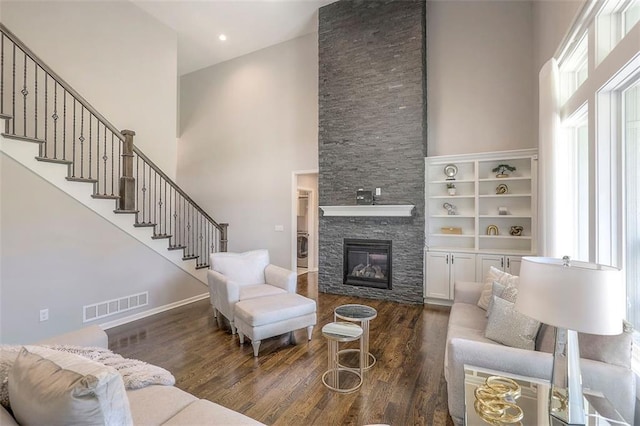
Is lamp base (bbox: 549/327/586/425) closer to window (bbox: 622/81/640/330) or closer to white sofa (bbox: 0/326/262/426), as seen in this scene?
window (bbox: 622/81/640/330)

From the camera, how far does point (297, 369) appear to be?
2756mm

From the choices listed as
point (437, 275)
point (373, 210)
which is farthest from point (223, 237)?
point (437, 275)

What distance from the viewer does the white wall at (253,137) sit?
6.28 m

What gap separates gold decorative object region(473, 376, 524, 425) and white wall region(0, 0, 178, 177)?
5904mm

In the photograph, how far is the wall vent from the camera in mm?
3650

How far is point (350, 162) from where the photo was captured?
529cm

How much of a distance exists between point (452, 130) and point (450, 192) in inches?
39.7

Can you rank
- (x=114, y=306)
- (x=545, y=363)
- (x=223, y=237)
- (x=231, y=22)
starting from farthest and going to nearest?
(x=231, y=22) → (x=223, y=237) → (x=114, y=306) → (x=545, y=363)

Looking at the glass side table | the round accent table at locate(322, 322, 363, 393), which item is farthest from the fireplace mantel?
the glass side table

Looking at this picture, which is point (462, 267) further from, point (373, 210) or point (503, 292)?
point (503, 292)

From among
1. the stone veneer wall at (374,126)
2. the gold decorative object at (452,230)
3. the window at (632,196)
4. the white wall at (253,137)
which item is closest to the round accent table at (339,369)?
the window at (632,196)

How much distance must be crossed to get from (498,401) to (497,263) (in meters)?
3.27

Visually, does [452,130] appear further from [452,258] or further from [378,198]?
[452,258]

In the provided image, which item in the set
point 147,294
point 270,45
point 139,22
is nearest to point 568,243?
point 147,294
